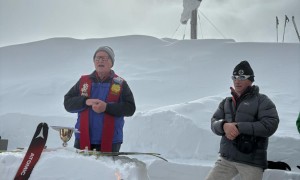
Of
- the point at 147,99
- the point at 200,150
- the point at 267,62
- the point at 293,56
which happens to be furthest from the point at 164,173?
the point at 293,56

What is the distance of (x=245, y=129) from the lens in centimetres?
343

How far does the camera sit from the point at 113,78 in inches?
137

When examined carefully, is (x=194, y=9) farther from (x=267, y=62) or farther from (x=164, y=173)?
(x=164, y=173)

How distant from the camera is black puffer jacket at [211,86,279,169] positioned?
343cm

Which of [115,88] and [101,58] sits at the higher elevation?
[101,58]

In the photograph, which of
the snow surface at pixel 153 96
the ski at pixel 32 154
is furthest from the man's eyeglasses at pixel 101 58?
the ski at pixel 32 154

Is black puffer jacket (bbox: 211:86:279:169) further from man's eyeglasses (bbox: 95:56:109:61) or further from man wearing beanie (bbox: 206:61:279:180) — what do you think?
man's eyeglasses (bbox: 95:56:109:61)

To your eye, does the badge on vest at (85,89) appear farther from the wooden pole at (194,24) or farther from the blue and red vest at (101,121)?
the wooden pole at (194,24)

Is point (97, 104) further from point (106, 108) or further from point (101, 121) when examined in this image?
point (101, 121)

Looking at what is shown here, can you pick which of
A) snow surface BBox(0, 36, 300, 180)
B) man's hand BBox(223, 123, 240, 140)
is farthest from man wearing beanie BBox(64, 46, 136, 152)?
man's hand BBox(223, 123, 240, 140)

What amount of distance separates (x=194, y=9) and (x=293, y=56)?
24.1ft

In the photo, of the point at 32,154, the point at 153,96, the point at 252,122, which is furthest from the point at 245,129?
the point at 153,96

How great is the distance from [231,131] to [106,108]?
123 centimetres

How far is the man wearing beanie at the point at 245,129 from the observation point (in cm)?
345
